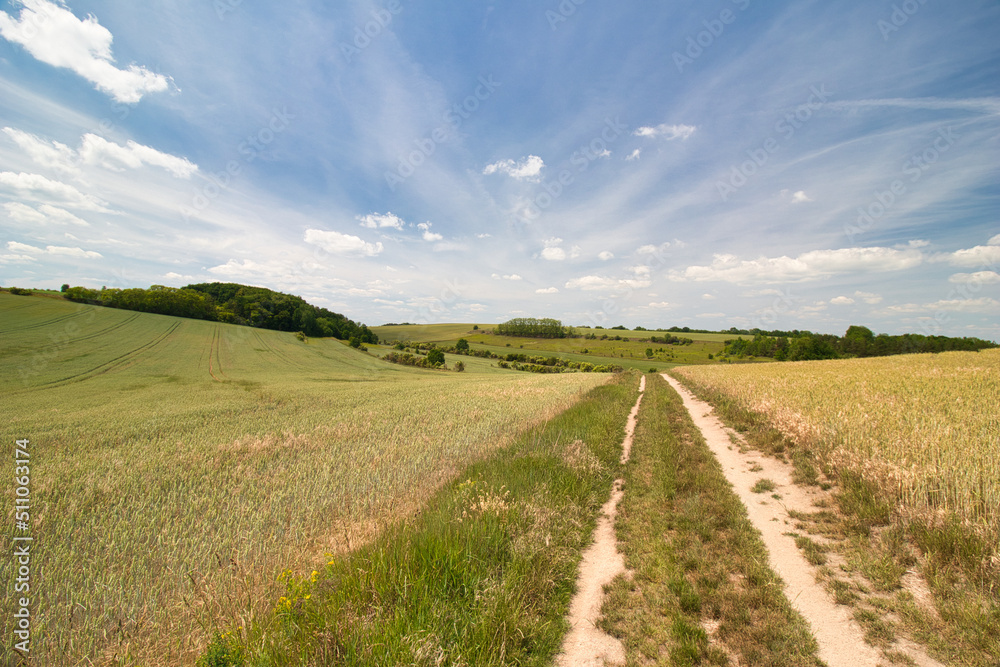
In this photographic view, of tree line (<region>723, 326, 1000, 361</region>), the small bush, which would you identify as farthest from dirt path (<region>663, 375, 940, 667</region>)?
tree line (<region>723, 326, 1000, 361</region>)

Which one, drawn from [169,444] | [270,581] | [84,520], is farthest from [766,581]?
[169,444]

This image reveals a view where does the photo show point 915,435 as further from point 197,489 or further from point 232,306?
point 232,306

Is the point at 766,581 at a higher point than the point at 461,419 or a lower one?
higher

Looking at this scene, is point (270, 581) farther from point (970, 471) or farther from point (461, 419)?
point (461, 419)

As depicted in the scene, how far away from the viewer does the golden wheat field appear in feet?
15.7

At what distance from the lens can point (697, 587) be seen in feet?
13.7

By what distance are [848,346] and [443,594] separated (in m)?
112

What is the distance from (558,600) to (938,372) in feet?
80.9

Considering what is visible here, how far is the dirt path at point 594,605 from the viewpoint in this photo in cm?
336

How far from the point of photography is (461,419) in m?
15.3

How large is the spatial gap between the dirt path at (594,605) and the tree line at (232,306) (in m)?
90.1

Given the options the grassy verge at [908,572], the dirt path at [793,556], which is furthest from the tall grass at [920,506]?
the dirt path at [793,556]

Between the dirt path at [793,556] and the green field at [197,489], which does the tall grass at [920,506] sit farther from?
the green field at [197,489]

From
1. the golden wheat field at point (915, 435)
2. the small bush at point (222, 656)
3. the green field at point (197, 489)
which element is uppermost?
the golden wheat field at point (915, 435)
